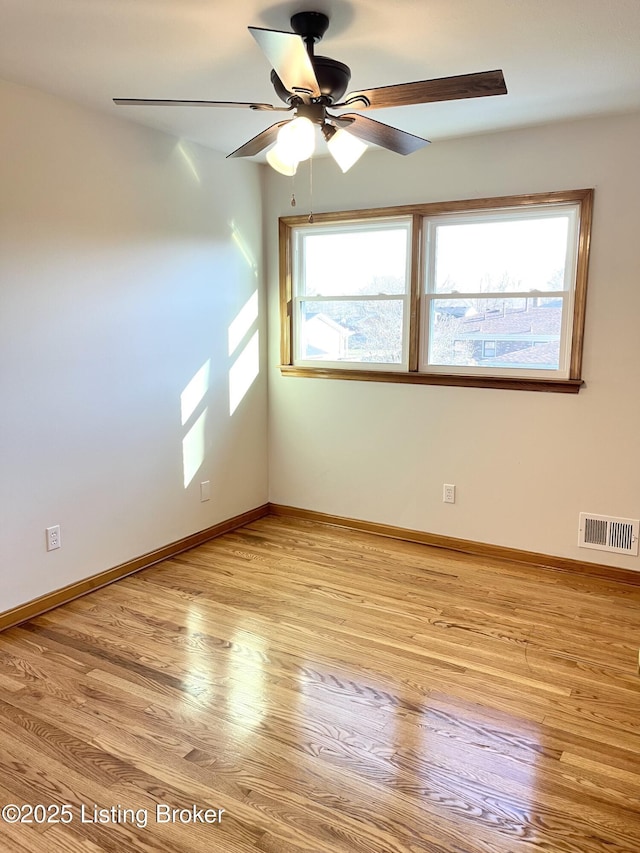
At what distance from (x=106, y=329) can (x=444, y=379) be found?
80.1 inches

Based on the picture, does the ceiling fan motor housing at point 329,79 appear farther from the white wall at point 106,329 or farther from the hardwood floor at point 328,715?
the hardwood floor at point 328,715

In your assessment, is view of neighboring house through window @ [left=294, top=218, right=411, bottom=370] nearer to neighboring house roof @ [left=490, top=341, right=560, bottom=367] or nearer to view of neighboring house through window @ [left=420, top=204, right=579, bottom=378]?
view of neighboring house through window @ [left=420, top=204, right=579, bottom=378]

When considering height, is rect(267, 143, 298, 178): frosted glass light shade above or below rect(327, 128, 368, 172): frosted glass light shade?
below

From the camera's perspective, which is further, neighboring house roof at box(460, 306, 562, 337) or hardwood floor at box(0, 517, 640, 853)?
neighboring house roof at box(460, 306, 562, 337)

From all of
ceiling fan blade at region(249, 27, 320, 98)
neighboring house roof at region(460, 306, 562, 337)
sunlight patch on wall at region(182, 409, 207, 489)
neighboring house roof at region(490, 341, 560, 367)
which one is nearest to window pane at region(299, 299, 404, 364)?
neighboring house roof at region(460, 306, 562, 337)

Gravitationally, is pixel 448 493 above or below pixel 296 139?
below

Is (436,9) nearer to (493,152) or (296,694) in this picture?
(493,152)

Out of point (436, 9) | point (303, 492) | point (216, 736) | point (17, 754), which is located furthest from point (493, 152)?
point (17, 754)

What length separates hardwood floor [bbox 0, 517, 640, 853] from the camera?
5.75 feet

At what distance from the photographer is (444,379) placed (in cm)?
381

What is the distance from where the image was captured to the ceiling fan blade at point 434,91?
72.1 inches

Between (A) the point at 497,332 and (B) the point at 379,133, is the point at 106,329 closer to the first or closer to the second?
(B) the point at 379,133

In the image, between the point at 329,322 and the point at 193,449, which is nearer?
the point at 193,449

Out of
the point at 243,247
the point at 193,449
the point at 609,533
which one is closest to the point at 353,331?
the point at 243,247
